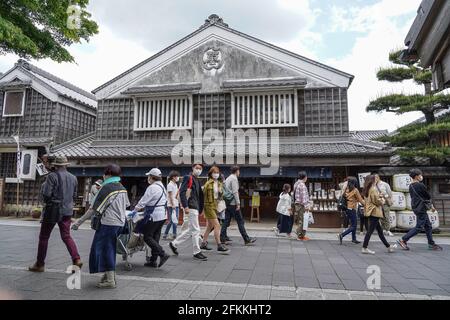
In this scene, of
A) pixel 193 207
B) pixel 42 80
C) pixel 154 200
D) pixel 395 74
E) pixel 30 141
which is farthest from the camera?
pixel 42 80

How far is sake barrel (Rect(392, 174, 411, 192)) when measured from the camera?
1141 centimetres

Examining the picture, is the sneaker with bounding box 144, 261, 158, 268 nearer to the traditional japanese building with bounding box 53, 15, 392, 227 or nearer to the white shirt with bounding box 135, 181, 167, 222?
the white shirt with bounding box 135, 181, 167, 222

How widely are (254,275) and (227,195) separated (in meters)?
3.00

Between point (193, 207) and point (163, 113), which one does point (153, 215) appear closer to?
point (193, 207)

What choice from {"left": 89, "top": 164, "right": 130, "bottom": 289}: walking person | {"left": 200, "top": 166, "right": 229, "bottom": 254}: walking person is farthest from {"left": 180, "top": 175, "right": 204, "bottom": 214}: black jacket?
{"left": 89, "top": 164, "right": 130, "bottom": 289}: walking person

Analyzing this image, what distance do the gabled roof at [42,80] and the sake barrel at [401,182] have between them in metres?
17.8

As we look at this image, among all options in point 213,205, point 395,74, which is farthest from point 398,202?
point 213,205

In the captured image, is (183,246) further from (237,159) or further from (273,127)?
(273,127)

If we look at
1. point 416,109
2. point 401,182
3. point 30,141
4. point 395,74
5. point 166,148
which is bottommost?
point 401,182

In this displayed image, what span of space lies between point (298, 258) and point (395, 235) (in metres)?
5.94

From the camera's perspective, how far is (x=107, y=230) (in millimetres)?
4605

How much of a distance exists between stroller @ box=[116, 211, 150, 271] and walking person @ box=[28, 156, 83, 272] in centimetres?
81
